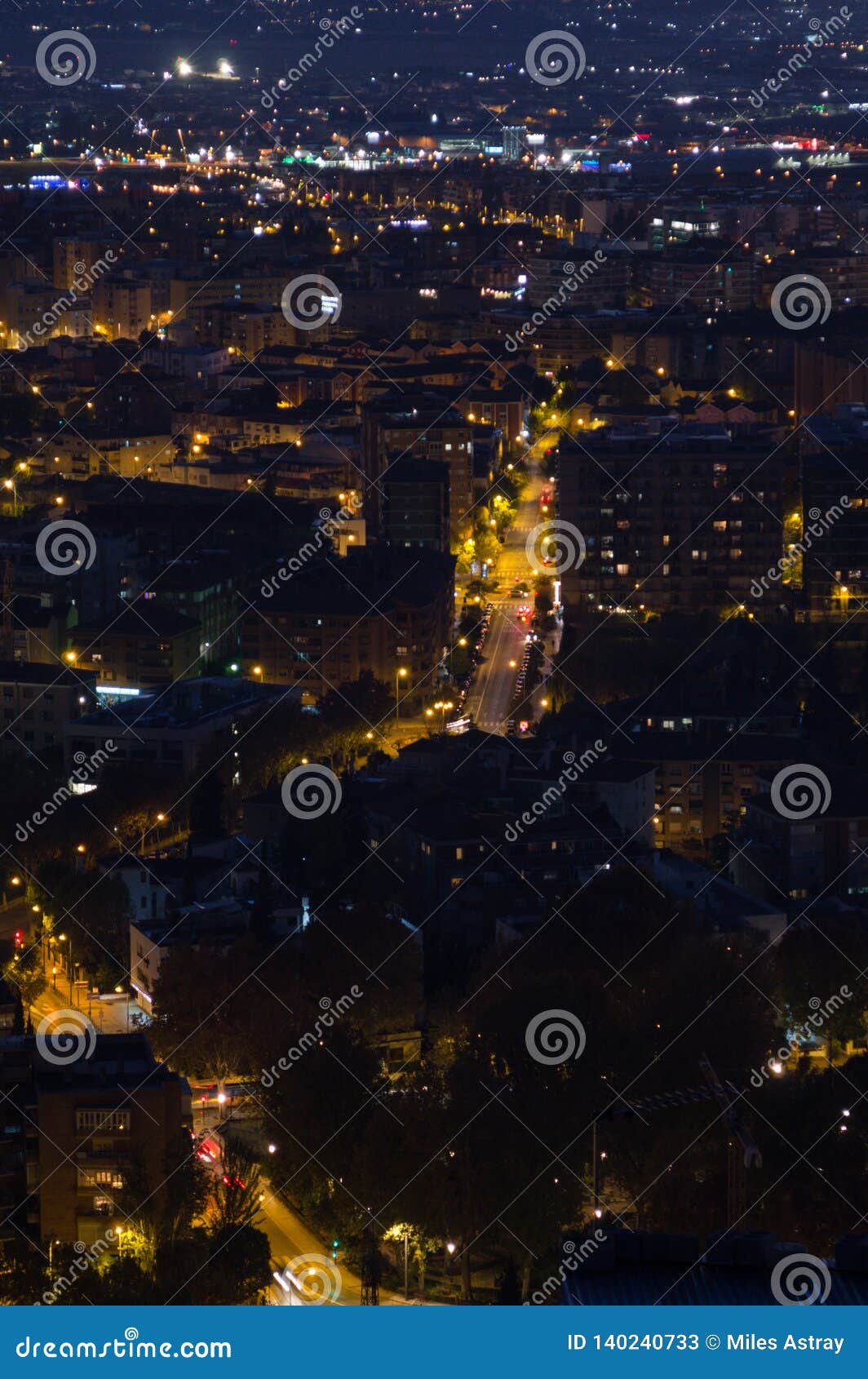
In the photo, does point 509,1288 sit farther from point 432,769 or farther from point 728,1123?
point 432,769

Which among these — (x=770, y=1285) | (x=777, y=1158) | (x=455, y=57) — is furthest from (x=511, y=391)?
(x=455, y=57)

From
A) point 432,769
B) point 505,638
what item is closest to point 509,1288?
point 432,769

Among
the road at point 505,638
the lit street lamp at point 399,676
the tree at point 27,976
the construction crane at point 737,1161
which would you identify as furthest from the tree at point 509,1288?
the lit street lamp at point 399,676

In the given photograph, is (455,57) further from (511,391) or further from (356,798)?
(356,798)

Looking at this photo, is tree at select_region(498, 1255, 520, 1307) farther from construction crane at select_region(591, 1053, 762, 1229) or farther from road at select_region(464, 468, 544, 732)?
road at select_region(464, 468, 544, 732)

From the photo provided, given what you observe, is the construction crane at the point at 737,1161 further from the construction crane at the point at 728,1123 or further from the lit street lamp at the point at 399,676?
the lit street lamp at the point at 399,676

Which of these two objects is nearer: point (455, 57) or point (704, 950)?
point (704, 950)
